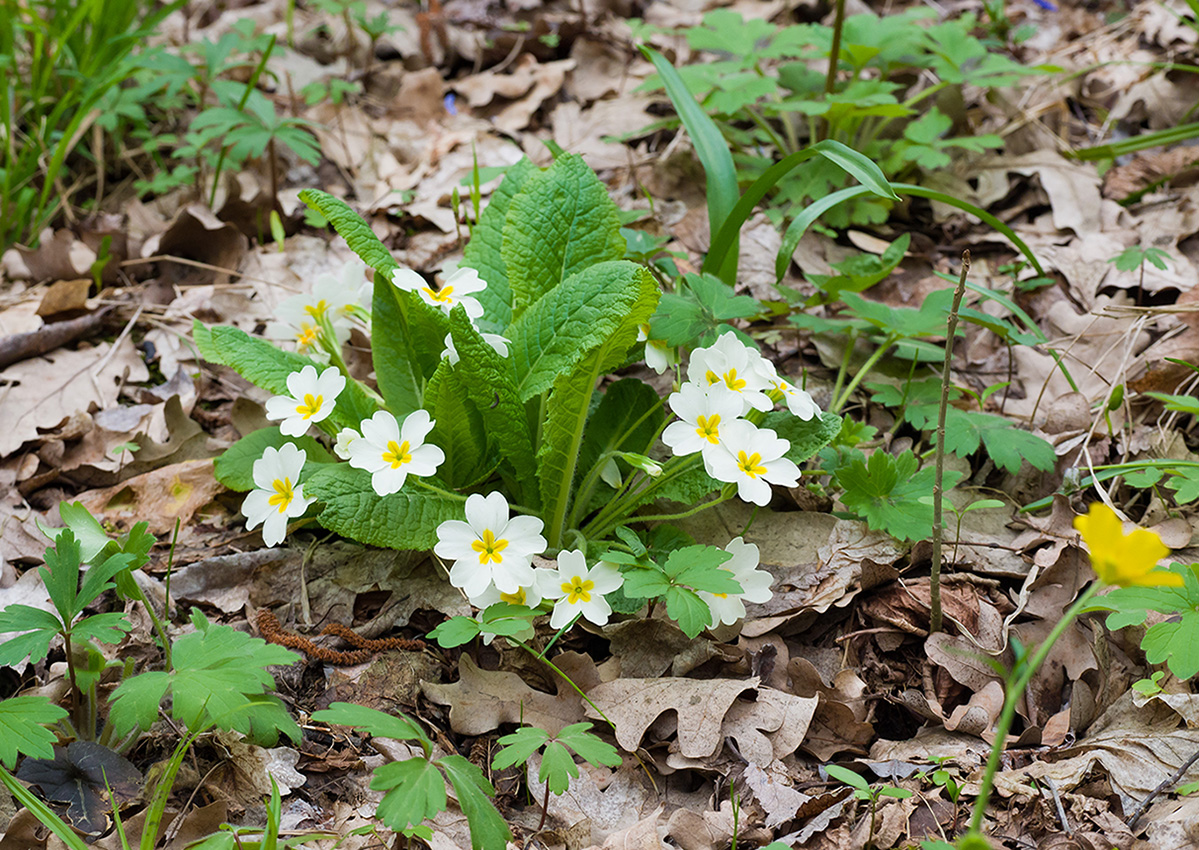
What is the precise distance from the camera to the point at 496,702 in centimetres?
165

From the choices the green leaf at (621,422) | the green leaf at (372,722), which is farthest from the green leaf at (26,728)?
the green leaf at (621,422)

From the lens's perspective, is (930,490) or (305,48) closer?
(930,490)

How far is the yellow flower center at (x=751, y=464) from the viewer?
1587 millimetres

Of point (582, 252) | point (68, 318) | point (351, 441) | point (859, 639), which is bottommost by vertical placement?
point (859, 639)

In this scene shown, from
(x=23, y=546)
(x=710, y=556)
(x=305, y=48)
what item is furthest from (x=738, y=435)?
(x=305, y=48)

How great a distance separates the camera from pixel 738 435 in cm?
160

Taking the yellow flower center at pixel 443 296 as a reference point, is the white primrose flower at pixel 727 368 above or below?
below

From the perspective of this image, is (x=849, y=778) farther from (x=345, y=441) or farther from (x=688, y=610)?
(x=345, y=441)

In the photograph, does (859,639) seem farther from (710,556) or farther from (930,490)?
(710,556)

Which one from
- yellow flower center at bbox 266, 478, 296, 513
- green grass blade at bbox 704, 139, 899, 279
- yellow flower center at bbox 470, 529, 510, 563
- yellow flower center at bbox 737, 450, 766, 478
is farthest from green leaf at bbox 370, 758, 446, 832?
green grass blade at bbox 704, 139, 899, 279

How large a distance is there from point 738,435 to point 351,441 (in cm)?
75

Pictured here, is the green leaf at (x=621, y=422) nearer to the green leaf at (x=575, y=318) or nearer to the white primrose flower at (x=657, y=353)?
the white primrose flower at (x=657, y=353)

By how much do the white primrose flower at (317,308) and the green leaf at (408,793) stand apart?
3.76 feet

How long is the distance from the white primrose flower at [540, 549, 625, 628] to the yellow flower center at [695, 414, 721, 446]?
302mm
